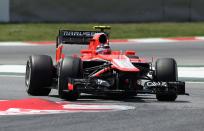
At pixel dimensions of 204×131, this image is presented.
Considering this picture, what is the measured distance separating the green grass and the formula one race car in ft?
40.9

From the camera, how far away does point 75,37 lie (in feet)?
49.0

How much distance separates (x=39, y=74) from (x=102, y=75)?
1108 mm

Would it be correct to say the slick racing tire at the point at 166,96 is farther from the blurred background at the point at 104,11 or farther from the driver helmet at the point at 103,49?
the blurred background at the point at 104,11

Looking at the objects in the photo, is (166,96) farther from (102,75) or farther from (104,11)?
(104,11)

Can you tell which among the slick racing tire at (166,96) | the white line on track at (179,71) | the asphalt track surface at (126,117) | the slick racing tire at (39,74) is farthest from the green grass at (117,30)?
the slick racing tire at (166,96)

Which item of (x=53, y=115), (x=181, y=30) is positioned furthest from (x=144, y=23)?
(x=53, y=115)

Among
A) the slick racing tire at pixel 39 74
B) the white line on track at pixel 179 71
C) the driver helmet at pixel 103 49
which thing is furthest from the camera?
the white line on track at pixel 179 71

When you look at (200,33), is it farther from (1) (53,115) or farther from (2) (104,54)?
(1) (53,115)

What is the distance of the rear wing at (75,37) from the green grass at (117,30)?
36.7 feet

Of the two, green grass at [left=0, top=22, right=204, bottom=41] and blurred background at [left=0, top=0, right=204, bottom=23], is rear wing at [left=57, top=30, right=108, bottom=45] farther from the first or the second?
blurred background at [left=0, top=0, right=204, bottom=23]

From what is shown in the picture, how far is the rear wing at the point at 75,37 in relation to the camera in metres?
14.8

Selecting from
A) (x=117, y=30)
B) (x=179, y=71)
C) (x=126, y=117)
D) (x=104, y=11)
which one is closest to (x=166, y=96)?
(x=126, y=117)

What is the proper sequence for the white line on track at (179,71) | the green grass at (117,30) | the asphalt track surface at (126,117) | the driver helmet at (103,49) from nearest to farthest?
the asphalt track surface at (126,117), the driver helmet at (103,49), the white line on track at (179,71), the green grass at (117,30)

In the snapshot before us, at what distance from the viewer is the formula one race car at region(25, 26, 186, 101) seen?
12617 millimetres
